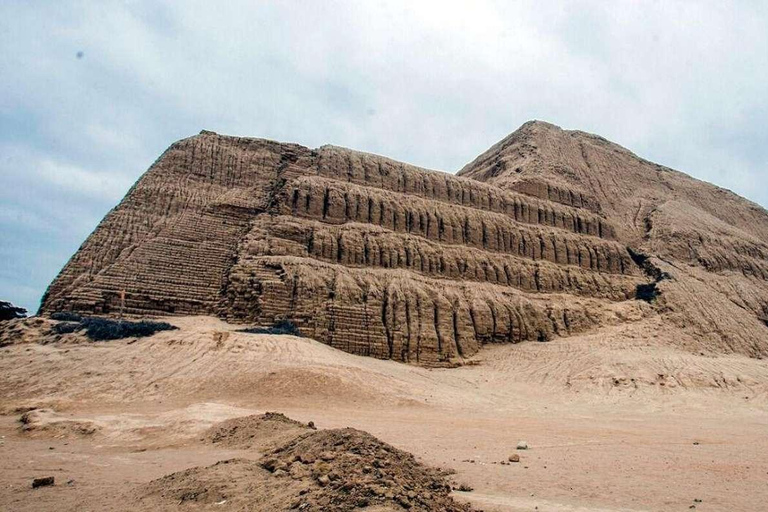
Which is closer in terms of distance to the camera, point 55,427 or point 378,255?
point 55,427

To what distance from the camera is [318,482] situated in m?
6.57

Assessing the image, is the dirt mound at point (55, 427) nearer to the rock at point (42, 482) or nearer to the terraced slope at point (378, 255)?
the rock at point (42, 482)

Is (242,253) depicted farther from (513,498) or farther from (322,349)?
(513,498)

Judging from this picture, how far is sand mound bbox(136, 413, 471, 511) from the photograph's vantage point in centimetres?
575

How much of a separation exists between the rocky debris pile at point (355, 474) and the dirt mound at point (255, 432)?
1.39m

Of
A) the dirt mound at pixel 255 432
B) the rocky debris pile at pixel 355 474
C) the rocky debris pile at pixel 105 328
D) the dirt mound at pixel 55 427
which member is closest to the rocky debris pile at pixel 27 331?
the rocky debris pile at pixel 105 328

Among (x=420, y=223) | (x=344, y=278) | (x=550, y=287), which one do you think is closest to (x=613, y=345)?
(x=550, y=287)

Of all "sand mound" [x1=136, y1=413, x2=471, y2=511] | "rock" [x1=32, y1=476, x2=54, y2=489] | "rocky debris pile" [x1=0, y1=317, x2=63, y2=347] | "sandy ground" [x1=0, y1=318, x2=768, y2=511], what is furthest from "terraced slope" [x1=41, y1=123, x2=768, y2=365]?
"sand mound" [x1=136, y1=413, x2=471, y2=511]

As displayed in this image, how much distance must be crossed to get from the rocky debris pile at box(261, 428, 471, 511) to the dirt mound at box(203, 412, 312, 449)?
1.39 m

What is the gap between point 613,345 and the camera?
2967 cm

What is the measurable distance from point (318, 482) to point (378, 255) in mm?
24432

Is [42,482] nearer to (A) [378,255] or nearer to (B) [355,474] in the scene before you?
(B) [355,474]

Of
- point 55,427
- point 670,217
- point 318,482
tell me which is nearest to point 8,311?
point 55,427

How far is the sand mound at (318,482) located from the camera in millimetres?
5750
